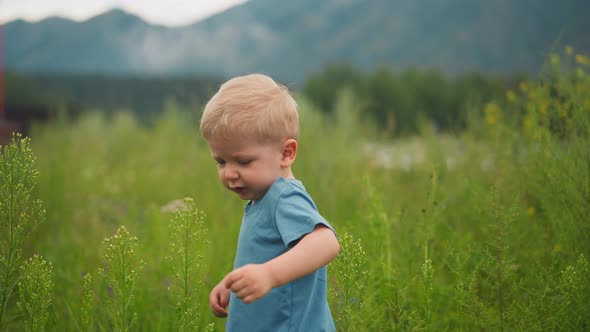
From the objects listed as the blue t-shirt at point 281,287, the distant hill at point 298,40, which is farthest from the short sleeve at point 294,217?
the distant hill at point 298,40

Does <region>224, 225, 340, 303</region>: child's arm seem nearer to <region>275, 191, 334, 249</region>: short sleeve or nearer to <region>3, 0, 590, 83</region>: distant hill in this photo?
<region>275, 191, 334, 249</region>: short sleeve

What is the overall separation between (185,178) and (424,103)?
1669 cm

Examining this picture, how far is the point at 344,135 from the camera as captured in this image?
6.61m

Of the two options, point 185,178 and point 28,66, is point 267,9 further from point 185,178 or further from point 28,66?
point 185,178

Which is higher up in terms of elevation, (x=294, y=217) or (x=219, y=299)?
(x=294, y=217)

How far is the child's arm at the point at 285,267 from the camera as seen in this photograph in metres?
1.38

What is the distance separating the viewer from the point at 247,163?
1.70m

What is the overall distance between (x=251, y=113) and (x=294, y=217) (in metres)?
0.33

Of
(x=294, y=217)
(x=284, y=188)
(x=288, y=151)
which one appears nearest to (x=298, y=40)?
(x=288, y=151)

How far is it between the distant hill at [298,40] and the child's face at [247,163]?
267 ft

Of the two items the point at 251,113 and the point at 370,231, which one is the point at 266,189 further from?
the point at 370,231

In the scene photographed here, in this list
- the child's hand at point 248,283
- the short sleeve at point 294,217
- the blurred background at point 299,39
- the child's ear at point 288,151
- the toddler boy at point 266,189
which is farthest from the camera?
the blurred background at point 299,39

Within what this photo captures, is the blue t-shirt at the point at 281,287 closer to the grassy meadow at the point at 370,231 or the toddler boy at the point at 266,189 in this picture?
the toddler boy at the point at 266,189

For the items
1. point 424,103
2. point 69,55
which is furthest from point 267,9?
point 424,103
